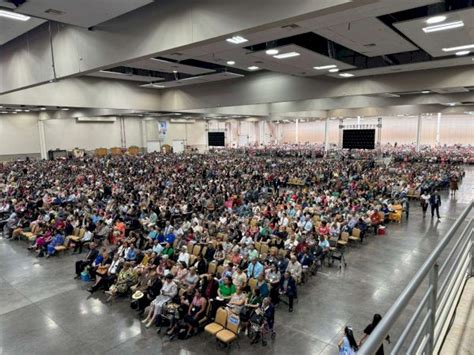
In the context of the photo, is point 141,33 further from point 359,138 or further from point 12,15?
point 359,138

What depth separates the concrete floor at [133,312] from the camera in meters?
7.18

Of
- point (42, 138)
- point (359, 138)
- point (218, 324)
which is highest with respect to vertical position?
point (42, 138)

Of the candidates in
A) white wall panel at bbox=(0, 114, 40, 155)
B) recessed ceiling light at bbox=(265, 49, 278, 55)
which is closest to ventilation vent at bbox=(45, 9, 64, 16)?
recessed ceiling light at bbox=(265, 49, 278, 55)

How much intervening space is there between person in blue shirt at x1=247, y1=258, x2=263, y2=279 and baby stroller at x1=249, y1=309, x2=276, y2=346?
6.24ft

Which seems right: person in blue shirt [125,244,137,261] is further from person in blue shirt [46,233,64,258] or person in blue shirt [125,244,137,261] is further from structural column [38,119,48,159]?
structural column [38,119,48,159]

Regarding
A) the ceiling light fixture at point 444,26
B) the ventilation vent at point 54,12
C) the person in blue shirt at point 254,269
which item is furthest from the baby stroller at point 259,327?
the ceiling light fixture at point 444,26

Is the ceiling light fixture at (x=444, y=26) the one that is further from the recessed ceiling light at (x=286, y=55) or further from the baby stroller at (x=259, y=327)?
the baby stroller at (x=259, y=327)

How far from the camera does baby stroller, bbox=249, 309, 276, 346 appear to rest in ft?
23.5

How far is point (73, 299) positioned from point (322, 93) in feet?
45.8

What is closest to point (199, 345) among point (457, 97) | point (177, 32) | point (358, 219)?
point (177, 32)

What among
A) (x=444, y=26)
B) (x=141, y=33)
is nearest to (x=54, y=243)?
(x=141, y=33)

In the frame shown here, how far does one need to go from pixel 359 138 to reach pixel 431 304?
28109mm

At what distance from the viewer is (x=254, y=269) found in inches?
369

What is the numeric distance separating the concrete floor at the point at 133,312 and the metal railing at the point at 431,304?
4.50 metres
